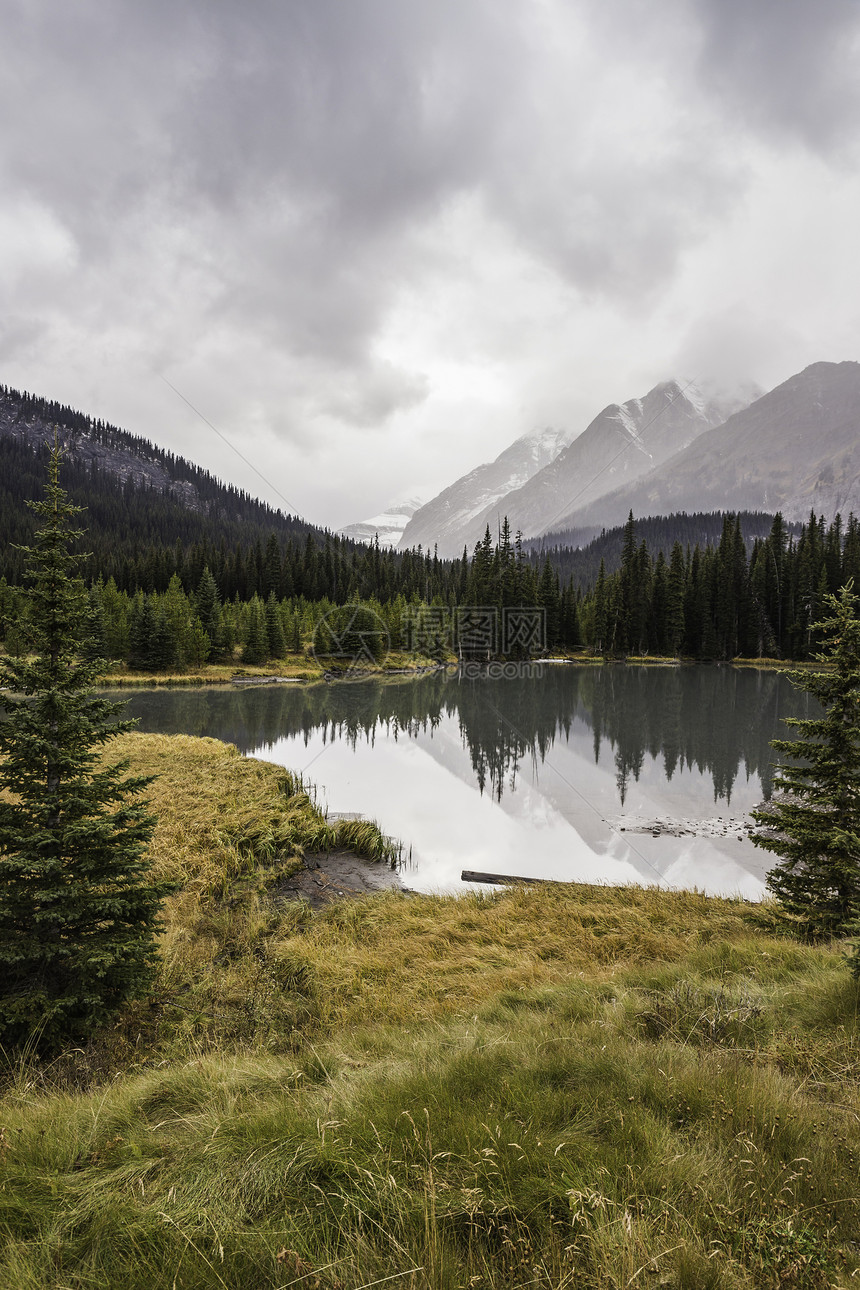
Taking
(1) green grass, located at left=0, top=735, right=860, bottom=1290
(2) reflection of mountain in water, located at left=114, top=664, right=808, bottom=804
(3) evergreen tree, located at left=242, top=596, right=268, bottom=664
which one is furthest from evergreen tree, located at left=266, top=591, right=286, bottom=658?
(1) green grass, located at left=0, top=735, right=860, bottom=1290

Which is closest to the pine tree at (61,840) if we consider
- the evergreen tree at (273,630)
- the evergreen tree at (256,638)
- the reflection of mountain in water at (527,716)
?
the reflection of mountain in water at (527,716)

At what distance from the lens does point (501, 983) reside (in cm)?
720

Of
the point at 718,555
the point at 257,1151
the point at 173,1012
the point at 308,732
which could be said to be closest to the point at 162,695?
the point at 308,732

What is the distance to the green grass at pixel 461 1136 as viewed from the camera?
7.96 ft

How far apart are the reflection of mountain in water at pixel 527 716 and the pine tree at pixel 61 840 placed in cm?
1529

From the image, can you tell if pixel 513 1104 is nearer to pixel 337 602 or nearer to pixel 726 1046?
pixel 726 1046

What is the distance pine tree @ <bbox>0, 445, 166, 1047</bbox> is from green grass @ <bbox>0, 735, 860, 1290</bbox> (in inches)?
24.5

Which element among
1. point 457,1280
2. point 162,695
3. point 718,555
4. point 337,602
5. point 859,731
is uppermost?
point 718,555

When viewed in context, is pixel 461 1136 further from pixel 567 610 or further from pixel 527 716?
pixel 567 610

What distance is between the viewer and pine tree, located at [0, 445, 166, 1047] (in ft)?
17.7

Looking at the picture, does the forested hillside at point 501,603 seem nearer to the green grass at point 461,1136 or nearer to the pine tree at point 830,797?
the green grass at point 461,1136

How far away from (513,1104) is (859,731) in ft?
22.1

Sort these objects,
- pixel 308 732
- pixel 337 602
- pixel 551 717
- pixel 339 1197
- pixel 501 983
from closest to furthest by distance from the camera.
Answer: pixel 339 1197 < pixel 501 983 < pixel 308 732 < pixel 551 717 < pixel 337 602

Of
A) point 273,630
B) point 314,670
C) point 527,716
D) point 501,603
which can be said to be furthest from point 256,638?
point 527,716
